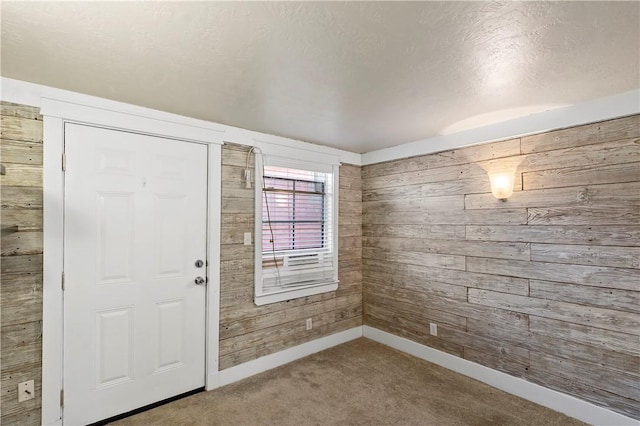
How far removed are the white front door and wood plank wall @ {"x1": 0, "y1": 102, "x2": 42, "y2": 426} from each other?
149 millimetres

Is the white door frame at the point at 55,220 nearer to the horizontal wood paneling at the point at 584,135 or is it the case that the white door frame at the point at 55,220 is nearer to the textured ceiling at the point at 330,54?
the textured ceiling at the point at 330,54

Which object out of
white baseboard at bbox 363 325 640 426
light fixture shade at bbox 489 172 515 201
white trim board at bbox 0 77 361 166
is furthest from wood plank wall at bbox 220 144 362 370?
light fixture shade at bbox 489 172 515 201

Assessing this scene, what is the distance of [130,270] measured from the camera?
2365mm

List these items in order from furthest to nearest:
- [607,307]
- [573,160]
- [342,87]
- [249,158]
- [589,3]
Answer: [249,158], [573,160], [607,307], [342,87], [589,3]

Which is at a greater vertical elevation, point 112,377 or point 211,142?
point 211,142

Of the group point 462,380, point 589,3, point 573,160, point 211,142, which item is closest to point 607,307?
point 573,160

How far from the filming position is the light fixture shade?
2623 millimetres

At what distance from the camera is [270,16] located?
131cm

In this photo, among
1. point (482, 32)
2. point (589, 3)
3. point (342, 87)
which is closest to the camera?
point (589, 3)

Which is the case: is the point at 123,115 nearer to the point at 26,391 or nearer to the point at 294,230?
the point at 294,230

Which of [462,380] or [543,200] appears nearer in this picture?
[543,200]

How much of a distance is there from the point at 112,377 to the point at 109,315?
44 centimetres

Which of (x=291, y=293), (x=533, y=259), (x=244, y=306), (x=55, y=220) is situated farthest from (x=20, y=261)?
(x=533, y=259)

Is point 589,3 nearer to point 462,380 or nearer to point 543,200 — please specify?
point 543,200
